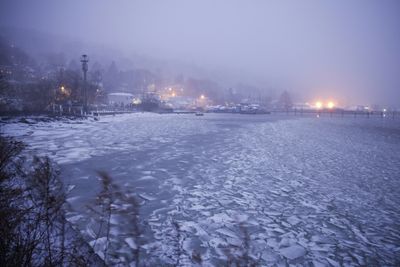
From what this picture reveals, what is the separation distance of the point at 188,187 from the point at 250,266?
3918 mm

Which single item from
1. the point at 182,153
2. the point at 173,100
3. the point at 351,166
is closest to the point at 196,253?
the point at 182,153

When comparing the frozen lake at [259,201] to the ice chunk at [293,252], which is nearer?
the ice chunk at [293,252]

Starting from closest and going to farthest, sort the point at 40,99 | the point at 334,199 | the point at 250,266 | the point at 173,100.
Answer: the point at 250,266, the point at 334,199, the point at 40,99, the point at 173,100

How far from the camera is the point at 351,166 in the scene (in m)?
11.6

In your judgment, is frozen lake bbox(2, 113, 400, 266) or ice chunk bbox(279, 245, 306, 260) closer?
ice chunk bbox(279, 245, 306, 260)

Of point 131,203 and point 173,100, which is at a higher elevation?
point 173,100

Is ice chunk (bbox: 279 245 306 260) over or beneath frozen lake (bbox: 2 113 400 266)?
beneath

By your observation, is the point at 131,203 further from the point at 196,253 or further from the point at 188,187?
the point at 196,253

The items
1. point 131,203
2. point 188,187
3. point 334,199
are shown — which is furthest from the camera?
point 188,187

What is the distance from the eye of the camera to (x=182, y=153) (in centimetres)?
1303

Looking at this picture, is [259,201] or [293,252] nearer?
[293,252]

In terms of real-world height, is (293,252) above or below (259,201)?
below

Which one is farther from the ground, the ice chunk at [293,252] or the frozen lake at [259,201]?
the frozen lake at [259,201]

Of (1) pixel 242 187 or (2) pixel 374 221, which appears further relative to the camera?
(1) pixel 242 187
